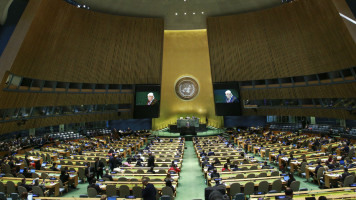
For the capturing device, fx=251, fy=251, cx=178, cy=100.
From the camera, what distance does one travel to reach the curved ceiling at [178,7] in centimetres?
2492

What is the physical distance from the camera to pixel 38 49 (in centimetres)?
1803

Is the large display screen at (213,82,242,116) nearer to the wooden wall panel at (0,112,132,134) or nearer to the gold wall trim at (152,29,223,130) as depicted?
the gold wall trim at (152,29,223,130)

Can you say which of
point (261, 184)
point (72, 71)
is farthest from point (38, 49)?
point (261, 184)

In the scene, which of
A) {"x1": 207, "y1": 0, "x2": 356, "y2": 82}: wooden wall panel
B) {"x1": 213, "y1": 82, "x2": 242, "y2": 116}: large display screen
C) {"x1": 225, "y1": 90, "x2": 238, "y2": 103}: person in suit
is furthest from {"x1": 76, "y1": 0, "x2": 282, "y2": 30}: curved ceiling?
{"x1": 225, "y1": 90, "x2": 238, "y2": 103}: person in suit

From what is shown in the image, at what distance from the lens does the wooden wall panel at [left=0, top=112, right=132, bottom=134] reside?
17.6 meters

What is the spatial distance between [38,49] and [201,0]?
51.0 feet

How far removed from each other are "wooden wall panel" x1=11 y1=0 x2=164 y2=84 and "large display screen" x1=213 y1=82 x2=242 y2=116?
7.14 metres

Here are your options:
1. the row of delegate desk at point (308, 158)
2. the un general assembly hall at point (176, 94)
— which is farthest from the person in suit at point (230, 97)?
the row of delegate desk at point (308, 158)

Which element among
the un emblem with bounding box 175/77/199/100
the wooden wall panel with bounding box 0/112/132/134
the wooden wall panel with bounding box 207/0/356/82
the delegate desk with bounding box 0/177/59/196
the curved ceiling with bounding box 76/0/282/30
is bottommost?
the delegate desk with bounding box 0/177/59/196

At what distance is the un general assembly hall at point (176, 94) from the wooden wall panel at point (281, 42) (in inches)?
4.2

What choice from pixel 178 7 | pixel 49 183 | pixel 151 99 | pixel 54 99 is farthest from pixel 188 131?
pixel 49 183

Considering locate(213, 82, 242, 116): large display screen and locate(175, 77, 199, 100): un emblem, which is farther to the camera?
locate(175, 77, 199, 100): un emblem

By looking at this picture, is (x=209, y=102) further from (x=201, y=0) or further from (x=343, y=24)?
(x=343, y=24)

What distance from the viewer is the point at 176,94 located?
113 feet
